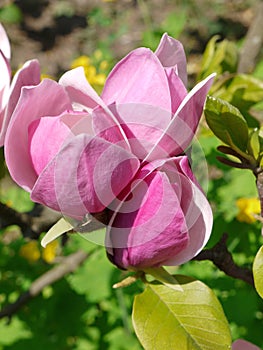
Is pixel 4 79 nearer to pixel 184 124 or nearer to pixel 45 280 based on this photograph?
pixel 184 124

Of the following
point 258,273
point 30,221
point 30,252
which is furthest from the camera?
point 30,252

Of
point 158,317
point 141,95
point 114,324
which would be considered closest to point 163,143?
point 141,95

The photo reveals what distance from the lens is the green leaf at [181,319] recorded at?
62cm

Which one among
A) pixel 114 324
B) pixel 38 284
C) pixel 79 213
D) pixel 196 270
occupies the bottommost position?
pixel 114 324

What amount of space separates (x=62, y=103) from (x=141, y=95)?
0.07 m

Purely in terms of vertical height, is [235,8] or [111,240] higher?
[111,240]

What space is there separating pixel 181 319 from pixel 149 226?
0.42 ft

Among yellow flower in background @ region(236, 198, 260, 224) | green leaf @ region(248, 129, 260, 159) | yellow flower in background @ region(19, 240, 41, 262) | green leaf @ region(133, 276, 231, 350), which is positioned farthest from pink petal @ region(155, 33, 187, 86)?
yellow flower in background @ region(19, 240, 41, 262)

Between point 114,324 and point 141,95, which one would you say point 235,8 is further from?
point 141,95

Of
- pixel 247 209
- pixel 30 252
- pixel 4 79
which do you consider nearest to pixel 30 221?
pixel 4 79

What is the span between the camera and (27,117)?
1.80 ft

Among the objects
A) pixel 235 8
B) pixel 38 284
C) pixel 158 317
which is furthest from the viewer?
pixel 235 8

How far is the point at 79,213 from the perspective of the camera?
0.56 meters

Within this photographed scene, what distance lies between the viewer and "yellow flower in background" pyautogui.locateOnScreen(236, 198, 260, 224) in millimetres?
1234
